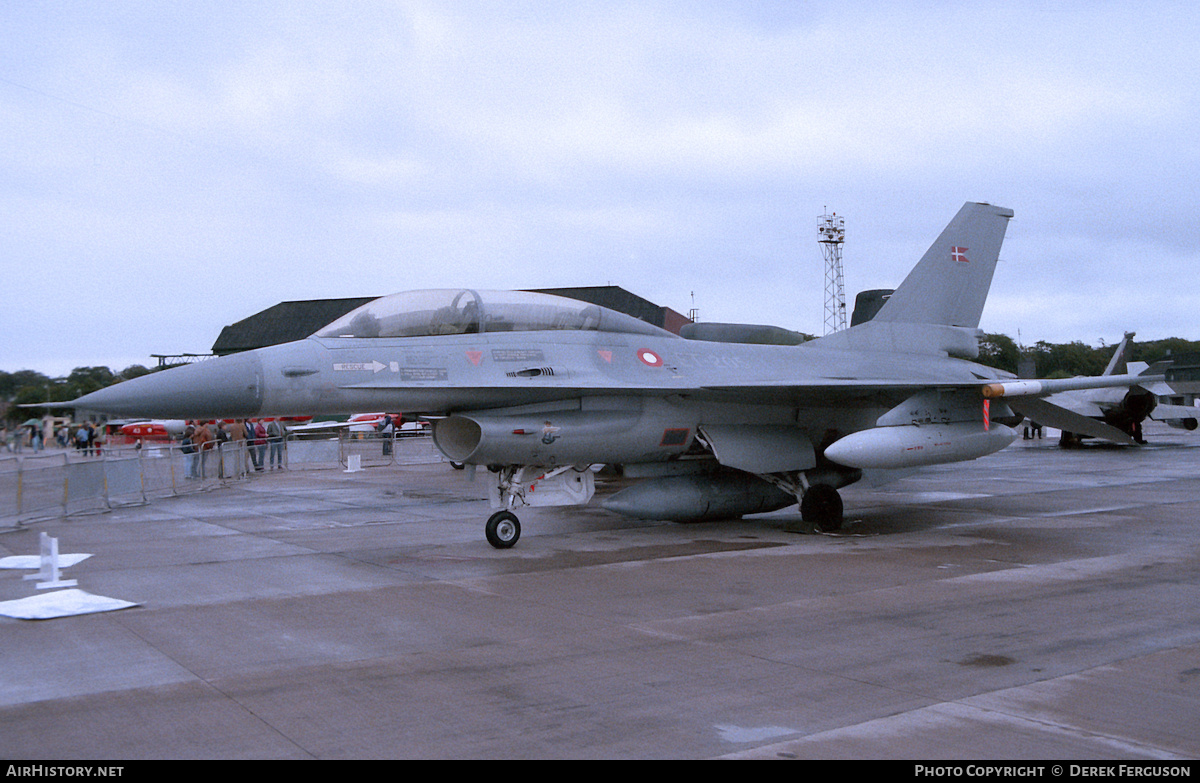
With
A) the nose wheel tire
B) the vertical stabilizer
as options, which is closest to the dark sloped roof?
the vertical stabilizer

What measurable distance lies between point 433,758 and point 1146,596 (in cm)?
599

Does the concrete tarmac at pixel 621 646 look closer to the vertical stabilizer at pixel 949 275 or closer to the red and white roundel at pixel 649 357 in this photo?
the red and white roundel at pixel 649 357

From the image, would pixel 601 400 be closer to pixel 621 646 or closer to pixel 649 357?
pixel 649 357

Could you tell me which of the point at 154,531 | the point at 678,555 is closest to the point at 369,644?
the point at 678,555

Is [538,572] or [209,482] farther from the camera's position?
[209,482]

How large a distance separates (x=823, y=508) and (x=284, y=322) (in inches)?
1408

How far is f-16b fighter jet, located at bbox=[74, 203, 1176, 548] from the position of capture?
29.6 ft

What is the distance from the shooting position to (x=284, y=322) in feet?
139

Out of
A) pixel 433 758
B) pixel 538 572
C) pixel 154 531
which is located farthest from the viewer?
pixel 154 531

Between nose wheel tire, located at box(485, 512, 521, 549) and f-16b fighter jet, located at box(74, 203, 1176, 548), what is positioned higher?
f-16b fighter jet, located at box(74, 203, 1176, 548)

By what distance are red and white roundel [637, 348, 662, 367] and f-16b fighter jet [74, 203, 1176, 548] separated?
1.0 inches

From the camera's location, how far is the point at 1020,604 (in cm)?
678

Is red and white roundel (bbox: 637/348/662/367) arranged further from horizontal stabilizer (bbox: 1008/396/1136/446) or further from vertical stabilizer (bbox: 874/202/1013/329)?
horizontal stabilizer (bbox: 1008/396/1136/446)

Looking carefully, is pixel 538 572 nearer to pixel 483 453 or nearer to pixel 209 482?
pixel 483 453
